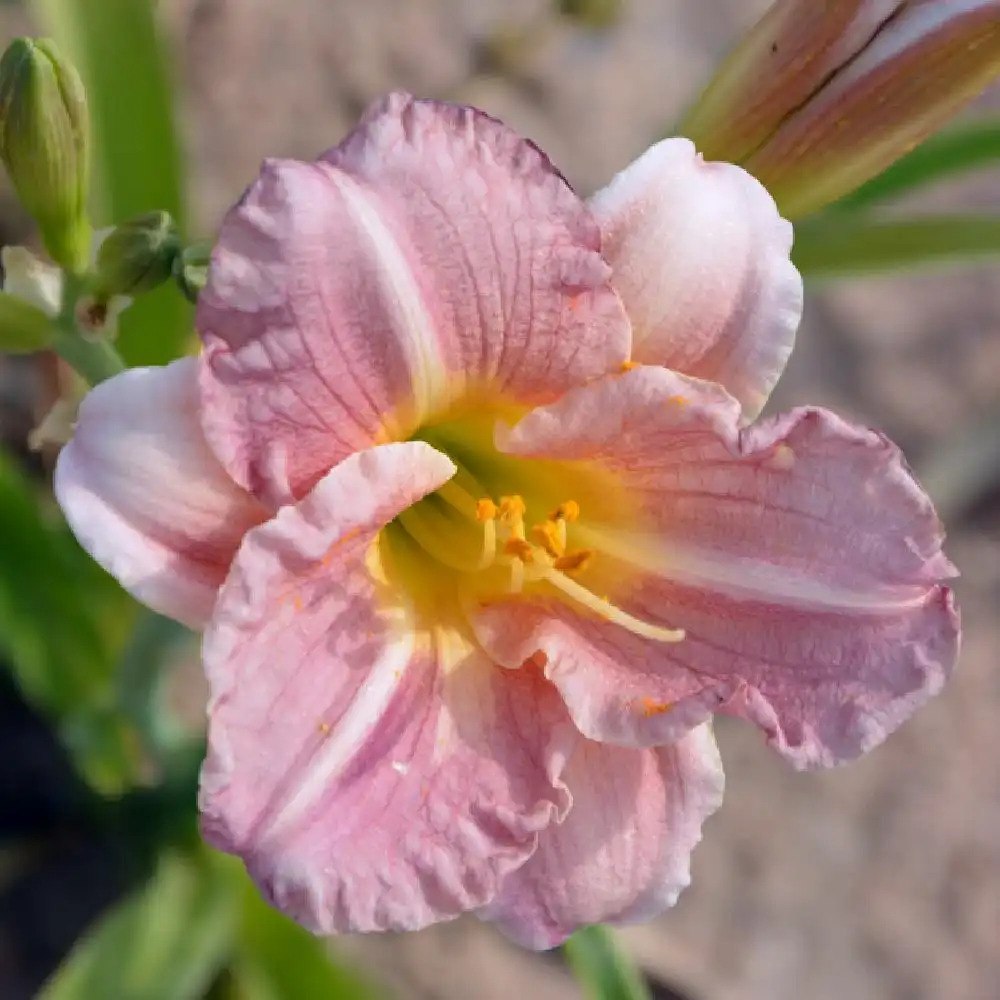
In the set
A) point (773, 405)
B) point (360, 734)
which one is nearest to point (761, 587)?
point (360, 734)

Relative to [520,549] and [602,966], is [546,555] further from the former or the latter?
[602,966]

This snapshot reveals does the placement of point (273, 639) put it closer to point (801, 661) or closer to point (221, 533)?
point (221, 533)

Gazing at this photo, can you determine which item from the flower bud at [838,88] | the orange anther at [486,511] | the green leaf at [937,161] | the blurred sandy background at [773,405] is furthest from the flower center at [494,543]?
the blurred sandy background at [773,405]

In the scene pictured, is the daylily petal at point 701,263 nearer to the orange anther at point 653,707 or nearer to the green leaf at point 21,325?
the orange anther at point 653,707

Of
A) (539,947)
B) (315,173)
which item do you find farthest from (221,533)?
(539,947)

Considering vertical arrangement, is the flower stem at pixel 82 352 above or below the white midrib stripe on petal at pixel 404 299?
below

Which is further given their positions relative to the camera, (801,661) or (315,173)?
(801,661)
